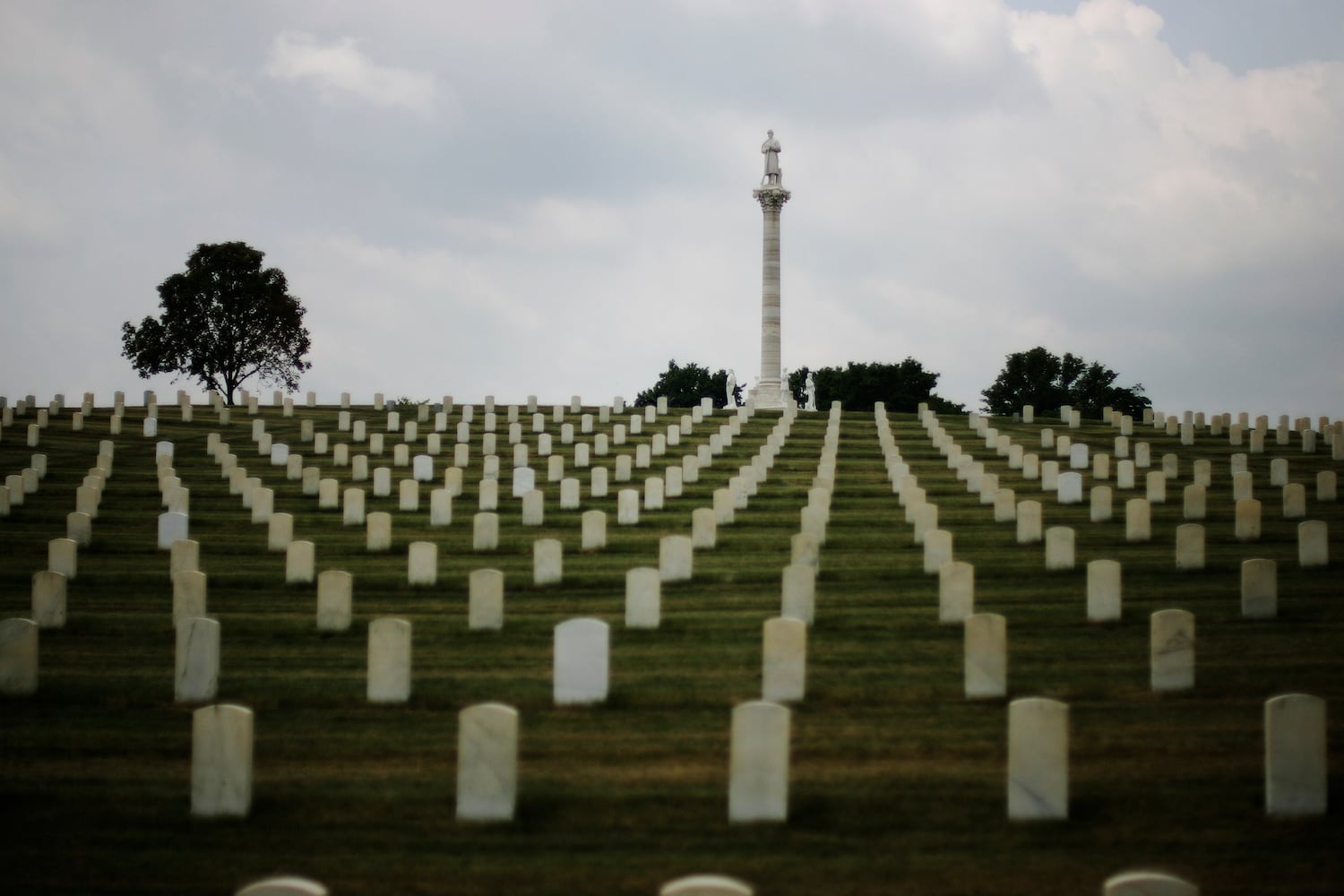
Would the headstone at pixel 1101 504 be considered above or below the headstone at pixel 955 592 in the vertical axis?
above

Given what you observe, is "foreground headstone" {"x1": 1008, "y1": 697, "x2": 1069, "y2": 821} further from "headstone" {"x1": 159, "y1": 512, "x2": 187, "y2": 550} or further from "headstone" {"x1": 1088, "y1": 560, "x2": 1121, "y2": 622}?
"headstone" {"x1": 159, "y1": 512, "x2": 187, "y2": 550}

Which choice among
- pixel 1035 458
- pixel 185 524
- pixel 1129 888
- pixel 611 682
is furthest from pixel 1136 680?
pixel 1035 458

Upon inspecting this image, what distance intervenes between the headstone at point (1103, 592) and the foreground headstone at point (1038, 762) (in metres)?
6.35

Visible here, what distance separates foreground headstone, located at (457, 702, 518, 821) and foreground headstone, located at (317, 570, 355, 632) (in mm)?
6593

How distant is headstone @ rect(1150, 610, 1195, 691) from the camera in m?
11.7

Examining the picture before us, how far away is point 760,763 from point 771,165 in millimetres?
51125

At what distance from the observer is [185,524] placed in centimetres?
2081

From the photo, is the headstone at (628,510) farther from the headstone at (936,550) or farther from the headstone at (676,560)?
the headstone at (936,550)

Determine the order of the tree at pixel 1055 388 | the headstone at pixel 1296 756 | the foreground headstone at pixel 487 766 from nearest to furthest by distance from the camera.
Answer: the headstone at pixel 1296 756, the foreground headstone at pixel 487 766, the tree at pixel 1055 388

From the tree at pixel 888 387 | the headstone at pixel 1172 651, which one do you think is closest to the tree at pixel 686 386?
the tree at pixel 888 387

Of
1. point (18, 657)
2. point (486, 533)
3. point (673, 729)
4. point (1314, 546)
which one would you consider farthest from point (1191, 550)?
point (18, 657)

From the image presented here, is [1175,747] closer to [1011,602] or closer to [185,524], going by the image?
[1011,602]

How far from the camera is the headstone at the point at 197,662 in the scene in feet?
38.8

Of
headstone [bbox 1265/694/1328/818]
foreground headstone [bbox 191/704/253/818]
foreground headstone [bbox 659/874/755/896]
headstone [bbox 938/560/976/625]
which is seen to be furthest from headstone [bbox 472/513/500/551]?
foreground headstone [bbox 659/874/755/896]
